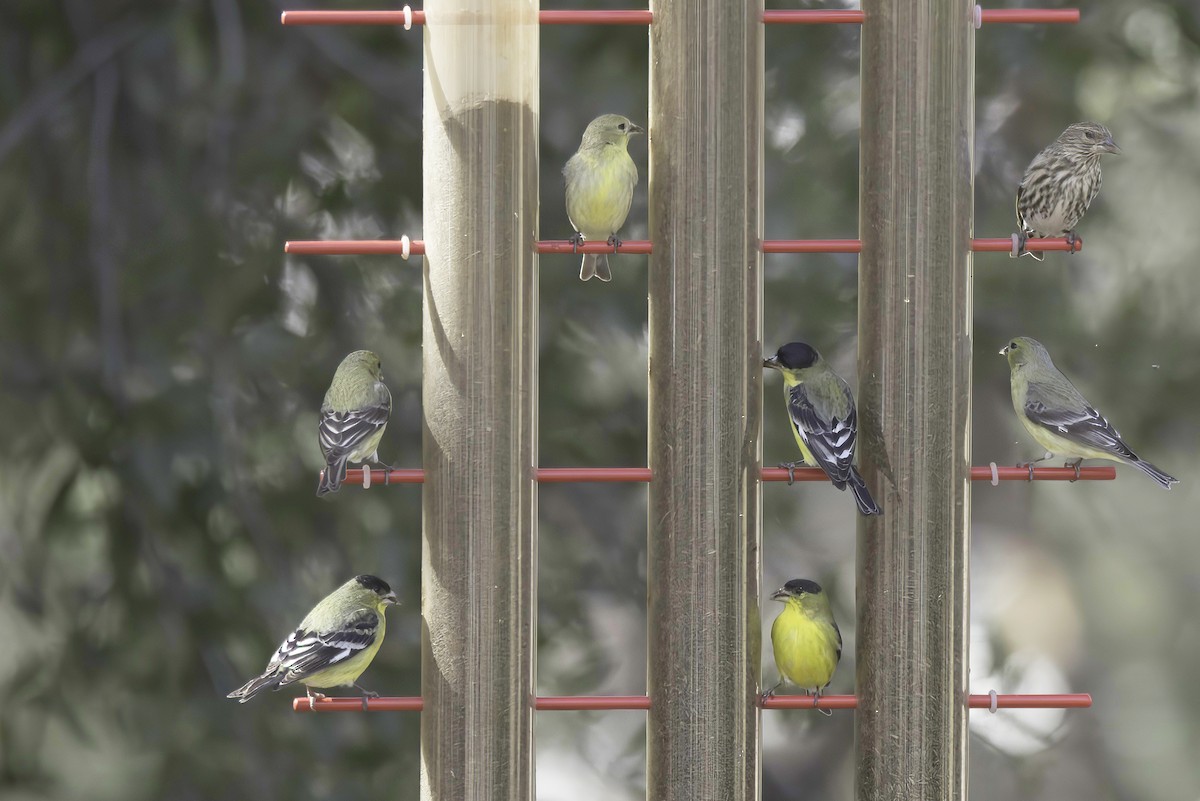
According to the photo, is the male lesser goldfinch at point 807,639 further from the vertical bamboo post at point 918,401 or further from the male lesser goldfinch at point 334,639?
the male lesser goldfinch at point 334,639

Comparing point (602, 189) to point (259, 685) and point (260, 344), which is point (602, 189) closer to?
point (259, 685)

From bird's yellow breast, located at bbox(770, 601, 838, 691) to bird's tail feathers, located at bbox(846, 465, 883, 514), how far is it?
1.82 feet

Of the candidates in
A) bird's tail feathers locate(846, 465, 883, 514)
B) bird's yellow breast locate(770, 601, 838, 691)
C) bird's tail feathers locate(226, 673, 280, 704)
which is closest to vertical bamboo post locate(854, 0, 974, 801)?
bird's tail feathers locate(846, 465, 883, 514)

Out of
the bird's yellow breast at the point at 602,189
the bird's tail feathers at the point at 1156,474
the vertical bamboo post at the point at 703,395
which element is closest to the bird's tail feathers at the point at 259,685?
the vertical bamboo post at the point at 703,395

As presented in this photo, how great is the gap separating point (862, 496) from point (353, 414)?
1.26 m

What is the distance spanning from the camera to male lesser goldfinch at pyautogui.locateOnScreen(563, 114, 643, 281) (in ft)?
14.0

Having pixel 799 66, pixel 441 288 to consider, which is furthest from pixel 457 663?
pixel 799 66

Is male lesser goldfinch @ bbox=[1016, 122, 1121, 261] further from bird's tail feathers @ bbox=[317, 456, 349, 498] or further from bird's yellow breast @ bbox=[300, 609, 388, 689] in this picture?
bird's yellow breast @ bbox=[300, 609, 388, 689]

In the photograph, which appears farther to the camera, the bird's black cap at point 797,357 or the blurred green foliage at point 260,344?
the blurred green foliage at point 260,344

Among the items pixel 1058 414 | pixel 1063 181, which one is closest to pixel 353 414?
pixel 1058 414

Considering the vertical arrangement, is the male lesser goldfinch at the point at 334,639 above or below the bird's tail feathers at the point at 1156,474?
below

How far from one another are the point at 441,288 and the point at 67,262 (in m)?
2.39

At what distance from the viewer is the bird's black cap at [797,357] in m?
4.32

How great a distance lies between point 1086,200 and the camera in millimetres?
4672
